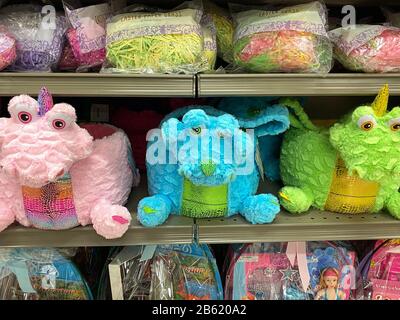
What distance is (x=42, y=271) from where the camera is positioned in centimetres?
126

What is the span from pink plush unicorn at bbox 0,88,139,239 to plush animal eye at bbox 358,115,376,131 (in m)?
0.75

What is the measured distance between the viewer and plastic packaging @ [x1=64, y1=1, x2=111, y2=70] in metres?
1.16

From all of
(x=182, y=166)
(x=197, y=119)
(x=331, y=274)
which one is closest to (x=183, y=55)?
(x=197, y=119)

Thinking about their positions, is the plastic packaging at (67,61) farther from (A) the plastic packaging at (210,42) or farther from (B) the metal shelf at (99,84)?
(A) the plastic packaging at (210,42)

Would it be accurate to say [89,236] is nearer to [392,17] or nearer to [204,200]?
[204,200]

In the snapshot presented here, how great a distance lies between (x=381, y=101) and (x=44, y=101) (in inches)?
38.0

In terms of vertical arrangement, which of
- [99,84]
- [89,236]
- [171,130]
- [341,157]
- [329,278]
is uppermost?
[99,84]

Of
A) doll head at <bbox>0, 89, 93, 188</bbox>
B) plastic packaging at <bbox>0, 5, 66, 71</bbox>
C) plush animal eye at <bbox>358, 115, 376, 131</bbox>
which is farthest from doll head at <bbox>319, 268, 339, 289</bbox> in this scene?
plastic packaging at <bbox>0, 5, 66, 71</bbox>

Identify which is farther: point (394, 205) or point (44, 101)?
point (394, 205)

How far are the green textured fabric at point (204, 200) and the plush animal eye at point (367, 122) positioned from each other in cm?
44

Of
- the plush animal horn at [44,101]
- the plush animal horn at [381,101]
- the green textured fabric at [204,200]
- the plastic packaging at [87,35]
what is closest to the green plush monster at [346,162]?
the plush animal horn at [381,101]

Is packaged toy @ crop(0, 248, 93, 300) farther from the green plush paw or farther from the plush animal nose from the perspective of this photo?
the green plush paw

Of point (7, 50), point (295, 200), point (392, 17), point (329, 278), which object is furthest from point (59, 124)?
point (392, 17)

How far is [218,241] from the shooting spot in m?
1.19
